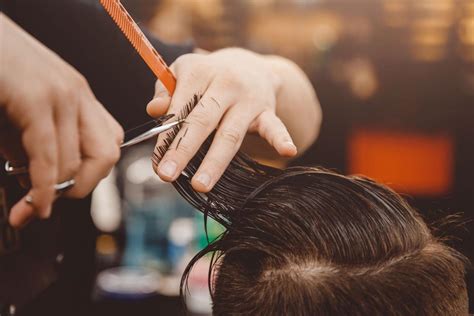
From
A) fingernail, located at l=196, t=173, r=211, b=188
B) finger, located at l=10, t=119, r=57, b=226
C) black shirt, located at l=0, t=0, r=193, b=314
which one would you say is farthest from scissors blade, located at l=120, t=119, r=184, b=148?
black shirt, located at l=0, t=0, r=193, b=314

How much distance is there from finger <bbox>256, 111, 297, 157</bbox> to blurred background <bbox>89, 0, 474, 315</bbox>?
284 cm

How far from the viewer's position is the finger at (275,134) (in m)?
1.07

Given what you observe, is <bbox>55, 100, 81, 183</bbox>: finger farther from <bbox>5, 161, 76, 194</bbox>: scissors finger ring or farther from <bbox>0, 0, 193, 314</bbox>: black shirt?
<bbox>0, 0, 193, 314</bbox>: black shirt

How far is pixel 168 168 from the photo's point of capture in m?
0.97

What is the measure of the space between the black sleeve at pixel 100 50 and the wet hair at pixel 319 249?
409 millimetres

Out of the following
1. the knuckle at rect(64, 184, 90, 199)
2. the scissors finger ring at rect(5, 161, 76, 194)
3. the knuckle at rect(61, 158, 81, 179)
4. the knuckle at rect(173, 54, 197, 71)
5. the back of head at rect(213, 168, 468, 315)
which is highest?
the knuckle at rect(61, 158, 81, 179)

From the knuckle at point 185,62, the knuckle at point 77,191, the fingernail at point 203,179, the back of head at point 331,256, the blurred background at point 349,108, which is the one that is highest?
the knuckle at point 185,62

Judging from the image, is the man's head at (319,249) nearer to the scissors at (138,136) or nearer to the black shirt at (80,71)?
the scissors at (138,136)

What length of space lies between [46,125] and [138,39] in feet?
1.17

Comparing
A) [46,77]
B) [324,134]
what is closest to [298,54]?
[324,134]

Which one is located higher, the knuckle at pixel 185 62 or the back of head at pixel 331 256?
the knuckle at pixel 185 62

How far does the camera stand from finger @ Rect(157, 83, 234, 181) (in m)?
0.97

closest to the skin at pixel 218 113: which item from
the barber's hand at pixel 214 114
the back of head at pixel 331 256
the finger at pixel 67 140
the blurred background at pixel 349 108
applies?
the barber's hand at pixel 214 114

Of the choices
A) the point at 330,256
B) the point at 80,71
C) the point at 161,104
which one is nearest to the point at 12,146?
the point at 161,104
